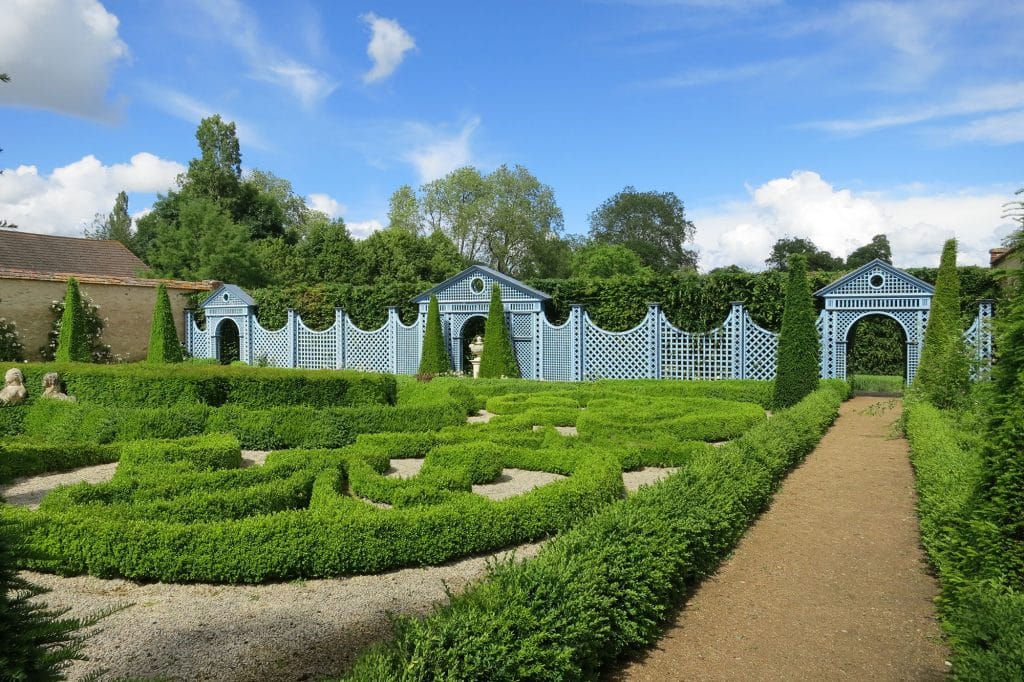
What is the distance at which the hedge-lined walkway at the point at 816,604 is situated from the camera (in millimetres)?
3660

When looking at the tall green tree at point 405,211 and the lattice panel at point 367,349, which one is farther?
the tall green tree at point 405,211

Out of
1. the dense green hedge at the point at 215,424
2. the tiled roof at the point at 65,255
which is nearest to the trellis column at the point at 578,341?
the dense green hedge at the point at 215,424

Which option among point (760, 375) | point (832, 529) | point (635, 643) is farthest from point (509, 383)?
point (635, 643)

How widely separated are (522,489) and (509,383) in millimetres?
8610

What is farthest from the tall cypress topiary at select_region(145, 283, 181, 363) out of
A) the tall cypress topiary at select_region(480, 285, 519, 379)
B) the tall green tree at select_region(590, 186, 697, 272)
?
the tall green tree at select_region(590, 186, 697, 272)

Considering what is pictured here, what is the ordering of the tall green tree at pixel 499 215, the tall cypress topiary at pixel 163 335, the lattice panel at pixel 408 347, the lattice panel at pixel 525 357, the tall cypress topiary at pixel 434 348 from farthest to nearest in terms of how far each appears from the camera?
the tall green tree at pixel 499 215 → the lattice panel at pixel 408 347 → the tall cypress topiary at pixel 163 335 → the tall cypress topiary at pixel 434 348 → the lattice panel at pixel 525 357

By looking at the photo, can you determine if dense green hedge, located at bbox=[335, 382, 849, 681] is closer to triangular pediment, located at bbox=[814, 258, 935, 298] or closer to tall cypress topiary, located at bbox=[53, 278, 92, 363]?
triangular pediment, located at bbox=[814, 258, 935, 298]

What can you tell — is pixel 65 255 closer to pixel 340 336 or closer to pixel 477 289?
pixel 340 336

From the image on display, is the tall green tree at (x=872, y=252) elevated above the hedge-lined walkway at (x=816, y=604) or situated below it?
above

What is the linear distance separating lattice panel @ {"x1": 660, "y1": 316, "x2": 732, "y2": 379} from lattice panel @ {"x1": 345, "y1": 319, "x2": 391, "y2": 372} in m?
8.88

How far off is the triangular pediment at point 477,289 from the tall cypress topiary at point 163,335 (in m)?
7.44

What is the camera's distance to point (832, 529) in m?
6.07

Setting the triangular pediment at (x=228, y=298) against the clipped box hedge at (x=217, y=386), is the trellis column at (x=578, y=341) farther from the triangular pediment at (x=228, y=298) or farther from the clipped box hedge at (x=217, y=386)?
the triangular pediment at (x=228, y=298)

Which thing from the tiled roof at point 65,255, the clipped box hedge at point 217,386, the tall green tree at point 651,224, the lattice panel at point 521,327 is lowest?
the clipped box hedge at point 217,386
